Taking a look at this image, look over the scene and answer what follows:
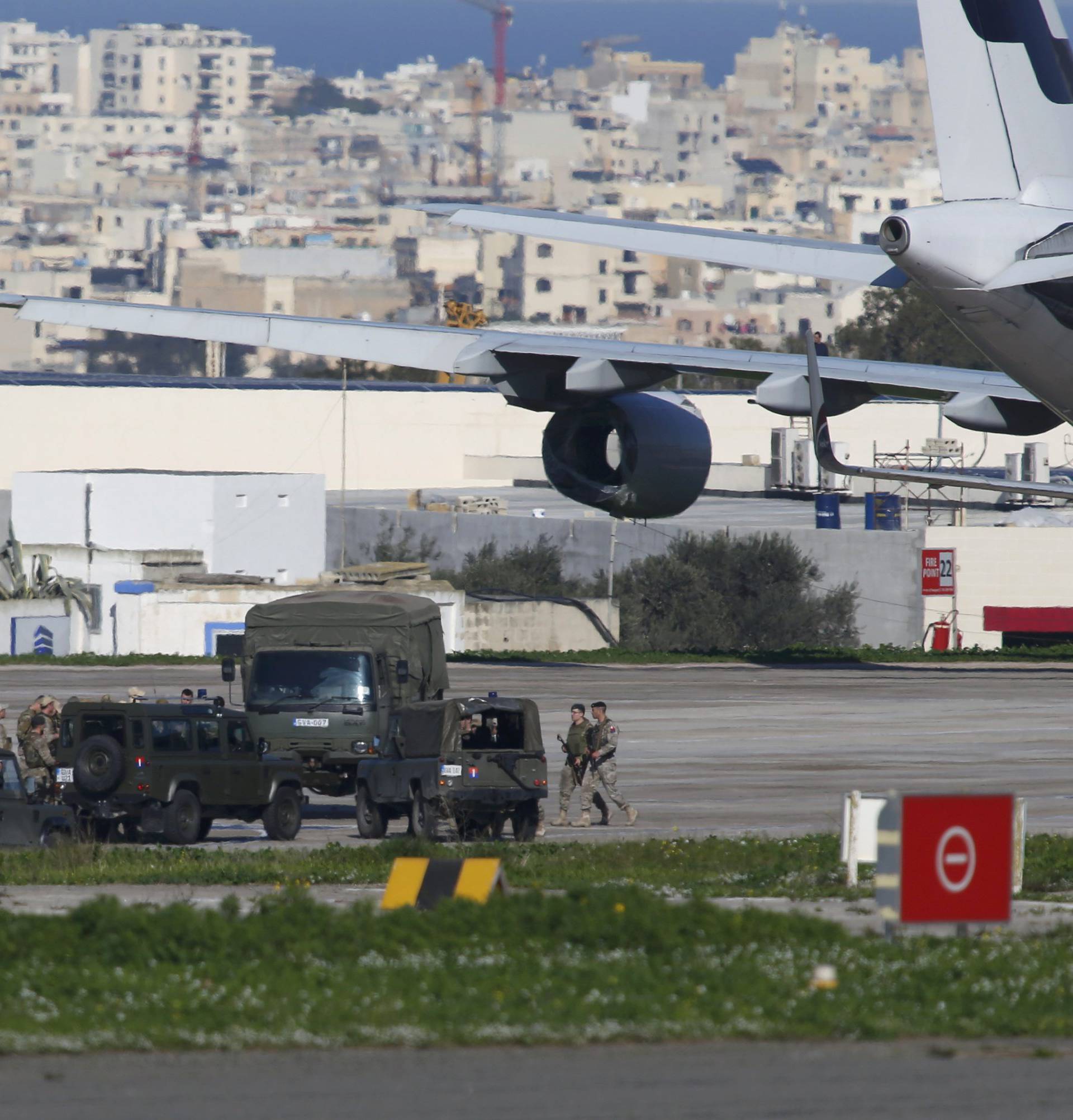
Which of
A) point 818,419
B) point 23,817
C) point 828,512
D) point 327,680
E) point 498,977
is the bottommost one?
point 23,817

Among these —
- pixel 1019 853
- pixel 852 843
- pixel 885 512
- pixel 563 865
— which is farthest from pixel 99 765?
pixel 885 512

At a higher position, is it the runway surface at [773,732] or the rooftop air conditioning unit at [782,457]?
the rooftop air conditioning unit at [782,457]

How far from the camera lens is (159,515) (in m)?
69.2

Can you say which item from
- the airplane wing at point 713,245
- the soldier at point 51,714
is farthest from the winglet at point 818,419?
the soldier at point 51,714

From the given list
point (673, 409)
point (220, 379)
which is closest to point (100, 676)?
point (673, 409)

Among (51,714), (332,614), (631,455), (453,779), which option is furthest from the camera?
(631,455)

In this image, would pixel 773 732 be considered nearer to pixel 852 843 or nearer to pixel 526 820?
pixel 526 820

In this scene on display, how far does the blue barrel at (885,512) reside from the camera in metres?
65.9

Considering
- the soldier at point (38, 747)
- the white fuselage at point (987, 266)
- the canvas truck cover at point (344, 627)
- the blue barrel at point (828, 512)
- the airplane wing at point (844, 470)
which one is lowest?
the soldier at point (38, 747)

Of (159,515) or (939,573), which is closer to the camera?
(939,573)

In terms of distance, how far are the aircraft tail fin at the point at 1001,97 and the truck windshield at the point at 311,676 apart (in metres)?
9.85

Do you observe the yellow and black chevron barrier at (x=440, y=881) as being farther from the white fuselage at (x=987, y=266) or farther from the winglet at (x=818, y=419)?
the winglet at (x=818, y=419)

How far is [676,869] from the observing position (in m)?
20.4

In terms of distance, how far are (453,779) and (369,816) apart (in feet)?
3.63
